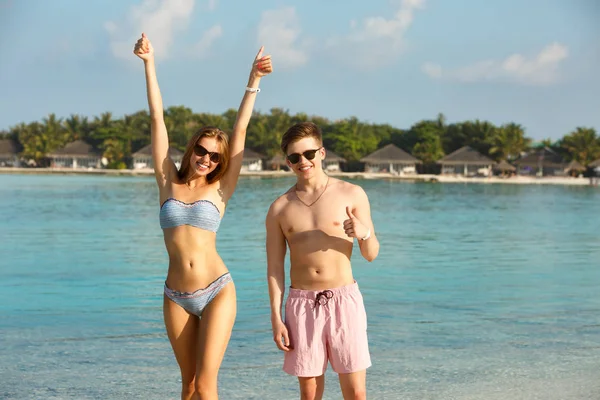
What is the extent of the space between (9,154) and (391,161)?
47.8 metres

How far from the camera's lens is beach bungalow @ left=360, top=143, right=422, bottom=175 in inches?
3648

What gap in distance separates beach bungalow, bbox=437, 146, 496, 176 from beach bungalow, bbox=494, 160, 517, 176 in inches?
31.0

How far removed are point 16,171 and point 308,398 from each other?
101m

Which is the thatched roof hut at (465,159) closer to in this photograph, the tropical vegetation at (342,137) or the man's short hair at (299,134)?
the tropical vegetation at (342,137)

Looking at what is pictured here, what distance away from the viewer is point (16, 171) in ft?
326

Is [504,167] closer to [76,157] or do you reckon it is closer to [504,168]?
[504,168]

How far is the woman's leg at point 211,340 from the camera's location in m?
3.83

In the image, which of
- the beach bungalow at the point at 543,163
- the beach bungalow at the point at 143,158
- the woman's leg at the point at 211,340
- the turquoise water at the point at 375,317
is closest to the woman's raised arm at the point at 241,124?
the woman's leg at the point at 211,340

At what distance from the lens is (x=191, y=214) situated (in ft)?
12.8

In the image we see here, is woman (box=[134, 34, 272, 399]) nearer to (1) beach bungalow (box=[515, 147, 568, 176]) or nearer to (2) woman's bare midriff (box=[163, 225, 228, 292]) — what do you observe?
(2) woman's bare midriff (box=[163, 225, 228, 292])

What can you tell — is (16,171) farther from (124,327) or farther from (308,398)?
(308,398)

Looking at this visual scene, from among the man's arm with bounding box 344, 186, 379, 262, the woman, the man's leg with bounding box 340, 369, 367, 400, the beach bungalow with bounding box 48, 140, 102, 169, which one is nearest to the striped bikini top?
the woman

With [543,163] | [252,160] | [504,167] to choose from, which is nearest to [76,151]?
[252,160]

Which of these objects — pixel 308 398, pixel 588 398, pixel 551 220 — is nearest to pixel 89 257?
pixel 588 398
